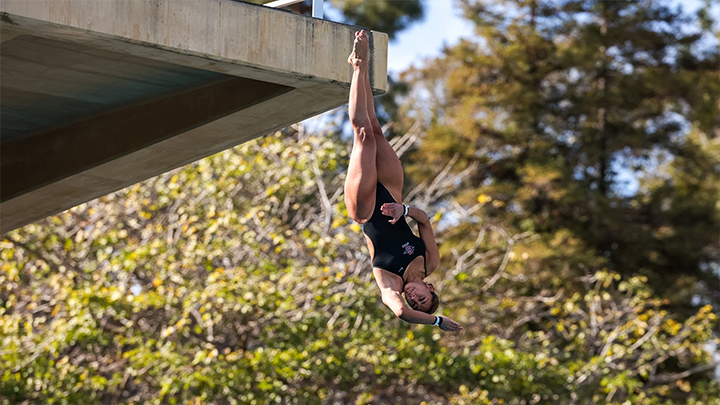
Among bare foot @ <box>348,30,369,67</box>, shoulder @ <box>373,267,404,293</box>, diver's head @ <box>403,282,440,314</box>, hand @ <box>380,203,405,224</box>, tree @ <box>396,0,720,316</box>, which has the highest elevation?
bare foot @ <box>348,30,369,67</box>

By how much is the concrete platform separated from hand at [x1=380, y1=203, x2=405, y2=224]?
4.06 ft

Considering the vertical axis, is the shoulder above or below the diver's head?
above

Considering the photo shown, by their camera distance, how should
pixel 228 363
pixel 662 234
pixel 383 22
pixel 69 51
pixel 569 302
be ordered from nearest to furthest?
pixel 69 51
pixel 228 363
pixel 569 302
pixel 662 234
pixel 383 22

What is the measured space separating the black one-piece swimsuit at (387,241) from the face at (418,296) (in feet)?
0.35

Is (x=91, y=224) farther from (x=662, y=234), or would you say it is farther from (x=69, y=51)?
(x=662, y=234)

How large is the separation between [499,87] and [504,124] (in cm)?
98

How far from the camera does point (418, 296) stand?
5.26 m

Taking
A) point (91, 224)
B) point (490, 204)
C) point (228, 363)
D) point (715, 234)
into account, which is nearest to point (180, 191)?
point (91, 224)

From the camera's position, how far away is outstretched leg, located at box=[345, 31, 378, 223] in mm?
5172

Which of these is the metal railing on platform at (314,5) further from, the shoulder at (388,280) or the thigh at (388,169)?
the shoulder at (388,280)

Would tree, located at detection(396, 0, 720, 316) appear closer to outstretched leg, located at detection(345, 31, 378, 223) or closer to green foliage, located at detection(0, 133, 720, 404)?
green foliage, located at detection(0, 133, 720, 404)

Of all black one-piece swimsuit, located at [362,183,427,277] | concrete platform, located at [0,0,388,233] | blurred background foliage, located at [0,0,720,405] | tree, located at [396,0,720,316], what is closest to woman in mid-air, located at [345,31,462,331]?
black one-piece swimsuit, located at [362,183,427,277]

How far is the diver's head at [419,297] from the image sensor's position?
A: 5.26 meters

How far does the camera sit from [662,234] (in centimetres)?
1998
